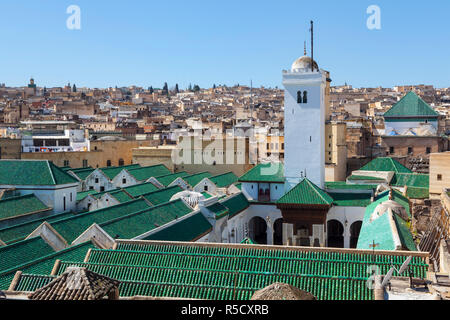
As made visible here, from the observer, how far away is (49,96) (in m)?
109

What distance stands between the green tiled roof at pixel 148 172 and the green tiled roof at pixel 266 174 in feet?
22.4

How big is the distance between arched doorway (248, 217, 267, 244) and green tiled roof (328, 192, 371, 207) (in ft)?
13.5

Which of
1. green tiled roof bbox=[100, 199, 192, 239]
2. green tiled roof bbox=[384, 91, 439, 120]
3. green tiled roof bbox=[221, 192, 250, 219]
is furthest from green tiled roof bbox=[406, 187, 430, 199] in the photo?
green tiled roof bbox=[384, 91, 439, 120]

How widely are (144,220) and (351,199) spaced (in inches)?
392

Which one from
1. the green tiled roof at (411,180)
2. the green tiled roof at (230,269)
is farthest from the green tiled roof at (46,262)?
the green tiled roof at (411,180)

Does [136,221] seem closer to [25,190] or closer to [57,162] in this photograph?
[25,190]

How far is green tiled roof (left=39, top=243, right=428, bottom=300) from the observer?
1030 cm

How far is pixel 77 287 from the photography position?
7.27 metres

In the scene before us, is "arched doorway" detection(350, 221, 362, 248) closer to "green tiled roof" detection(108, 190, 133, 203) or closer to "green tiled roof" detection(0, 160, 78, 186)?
"green tiled roof" detection(108, 190, 133, 203)

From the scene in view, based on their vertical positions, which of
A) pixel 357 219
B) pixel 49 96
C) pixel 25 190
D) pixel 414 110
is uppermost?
pixel 49 96

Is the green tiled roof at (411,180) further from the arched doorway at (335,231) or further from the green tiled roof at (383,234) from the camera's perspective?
the green tiled roof at (383,234)

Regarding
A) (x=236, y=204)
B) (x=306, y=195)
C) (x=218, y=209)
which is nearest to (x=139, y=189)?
(x=236, y=204)
